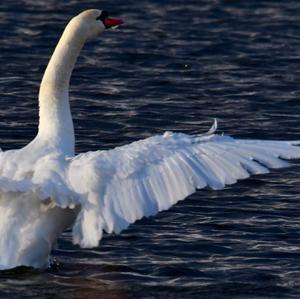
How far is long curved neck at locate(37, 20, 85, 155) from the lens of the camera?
1088 centimetres

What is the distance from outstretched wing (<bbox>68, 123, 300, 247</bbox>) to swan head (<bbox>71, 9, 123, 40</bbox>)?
220 centimetres

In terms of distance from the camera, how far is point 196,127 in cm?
1567

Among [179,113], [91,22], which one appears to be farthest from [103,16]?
[179,113]

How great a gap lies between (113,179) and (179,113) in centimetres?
690

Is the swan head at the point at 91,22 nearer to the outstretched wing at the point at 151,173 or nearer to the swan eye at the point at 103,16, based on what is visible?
the swan eye at the point at 103,16

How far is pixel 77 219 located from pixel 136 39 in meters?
10.8

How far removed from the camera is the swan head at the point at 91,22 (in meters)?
11.6

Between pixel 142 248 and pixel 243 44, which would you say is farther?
pixel 243 44

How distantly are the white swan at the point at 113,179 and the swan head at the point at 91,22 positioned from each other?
5.51 ft

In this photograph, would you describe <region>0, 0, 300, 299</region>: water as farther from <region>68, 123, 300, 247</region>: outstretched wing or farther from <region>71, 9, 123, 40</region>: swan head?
<region>71, 9, 123, 40</region>: swan head

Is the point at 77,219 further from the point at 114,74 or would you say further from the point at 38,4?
the point at 38,4

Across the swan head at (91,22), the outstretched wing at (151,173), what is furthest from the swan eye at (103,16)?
the outstretched wing at (151,173)

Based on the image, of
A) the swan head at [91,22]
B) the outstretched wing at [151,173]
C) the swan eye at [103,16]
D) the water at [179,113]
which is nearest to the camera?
the outstretched wing at [151,173]

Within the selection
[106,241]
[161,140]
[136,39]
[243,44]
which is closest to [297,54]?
[243,44]
